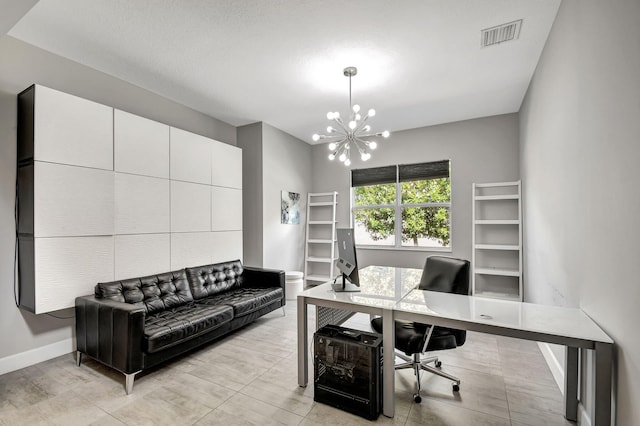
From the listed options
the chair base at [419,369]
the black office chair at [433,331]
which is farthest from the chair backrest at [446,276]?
the chair base at [419,369]

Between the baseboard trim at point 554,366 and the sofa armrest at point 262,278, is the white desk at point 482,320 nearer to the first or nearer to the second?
the baseboard trim at point 554,366

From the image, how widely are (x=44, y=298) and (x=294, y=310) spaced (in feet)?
Answer: 9.17

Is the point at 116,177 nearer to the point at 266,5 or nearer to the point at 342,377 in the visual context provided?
the point at 266,5

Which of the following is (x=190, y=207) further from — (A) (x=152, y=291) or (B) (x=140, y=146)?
(A) (x=152, y=291)

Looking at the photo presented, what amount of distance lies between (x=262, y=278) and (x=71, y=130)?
2.65 m

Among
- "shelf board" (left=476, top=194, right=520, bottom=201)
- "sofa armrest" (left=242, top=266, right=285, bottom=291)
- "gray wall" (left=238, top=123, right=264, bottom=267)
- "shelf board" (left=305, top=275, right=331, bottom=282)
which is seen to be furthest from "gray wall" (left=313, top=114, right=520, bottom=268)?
"sofa armrest" (left=242, top=266, right=285, bottom=291)

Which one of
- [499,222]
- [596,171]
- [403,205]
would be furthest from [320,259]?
[596,171]

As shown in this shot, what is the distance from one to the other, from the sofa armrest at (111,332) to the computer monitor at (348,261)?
1.66 metres

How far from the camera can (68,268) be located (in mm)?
2664

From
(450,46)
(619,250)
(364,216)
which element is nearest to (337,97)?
(450,46)

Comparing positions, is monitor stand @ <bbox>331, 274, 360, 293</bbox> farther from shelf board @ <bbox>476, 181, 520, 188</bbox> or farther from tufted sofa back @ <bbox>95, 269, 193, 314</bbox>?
shelf board @ <bbox>476, 181, 520, 188</bbox>

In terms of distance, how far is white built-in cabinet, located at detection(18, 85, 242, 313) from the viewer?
252 centimetres

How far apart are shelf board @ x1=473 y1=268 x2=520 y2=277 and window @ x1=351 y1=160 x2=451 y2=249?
710mm

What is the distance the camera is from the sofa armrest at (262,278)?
404cm
